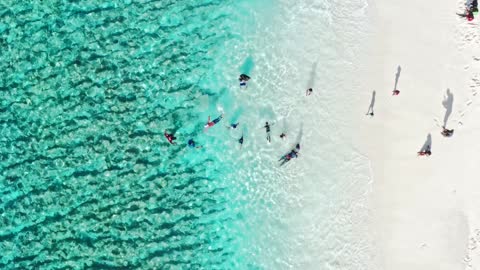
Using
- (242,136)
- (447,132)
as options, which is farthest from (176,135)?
(447,132)

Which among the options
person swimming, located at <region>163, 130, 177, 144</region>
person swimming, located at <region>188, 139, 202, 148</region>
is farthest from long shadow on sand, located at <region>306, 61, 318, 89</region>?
person swimming, located at <region>163, 130, 177, 144</region>

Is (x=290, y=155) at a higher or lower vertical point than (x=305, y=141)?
lower


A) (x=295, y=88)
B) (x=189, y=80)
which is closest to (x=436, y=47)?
(x=295, y=88)

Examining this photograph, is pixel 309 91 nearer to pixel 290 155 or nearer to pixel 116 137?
pixel 290 155

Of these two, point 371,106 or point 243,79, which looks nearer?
point 243,79

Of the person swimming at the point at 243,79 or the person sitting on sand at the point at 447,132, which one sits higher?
the person swimming at the point at 243,79

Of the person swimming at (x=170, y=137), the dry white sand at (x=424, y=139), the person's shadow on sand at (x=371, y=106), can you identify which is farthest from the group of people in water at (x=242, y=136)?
the dry white sand at (x=424, y=139)

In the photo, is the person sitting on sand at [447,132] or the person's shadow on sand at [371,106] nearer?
the person sitting on sand at [447,132]

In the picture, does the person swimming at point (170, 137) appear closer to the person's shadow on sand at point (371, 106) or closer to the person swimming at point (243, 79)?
the person swimming at point (243, 79)
